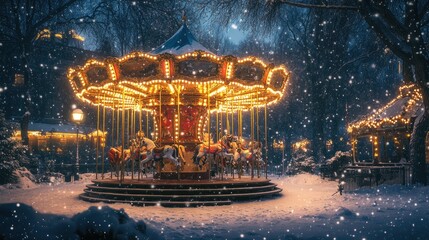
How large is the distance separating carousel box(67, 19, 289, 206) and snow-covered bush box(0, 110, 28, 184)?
4684mm

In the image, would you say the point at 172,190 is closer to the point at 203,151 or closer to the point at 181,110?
the point at 203,151

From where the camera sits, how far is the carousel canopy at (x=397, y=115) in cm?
1933

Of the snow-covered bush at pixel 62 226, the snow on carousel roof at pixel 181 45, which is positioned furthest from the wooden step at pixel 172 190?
the snow-covered bush at pixel 62 226

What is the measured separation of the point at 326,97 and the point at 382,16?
14785mm

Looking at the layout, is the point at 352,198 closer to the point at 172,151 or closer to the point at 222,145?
the point at 222,145

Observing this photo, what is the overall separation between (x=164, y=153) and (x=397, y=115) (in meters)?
12.9

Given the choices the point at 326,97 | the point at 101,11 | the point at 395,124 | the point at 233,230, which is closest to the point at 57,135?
the point at 101,11

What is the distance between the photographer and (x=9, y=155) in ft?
58.2

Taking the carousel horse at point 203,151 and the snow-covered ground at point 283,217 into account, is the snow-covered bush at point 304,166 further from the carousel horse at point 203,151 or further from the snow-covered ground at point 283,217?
the carousel horse at point 203,151

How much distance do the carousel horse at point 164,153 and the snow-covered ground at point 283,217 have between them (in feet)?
9.39

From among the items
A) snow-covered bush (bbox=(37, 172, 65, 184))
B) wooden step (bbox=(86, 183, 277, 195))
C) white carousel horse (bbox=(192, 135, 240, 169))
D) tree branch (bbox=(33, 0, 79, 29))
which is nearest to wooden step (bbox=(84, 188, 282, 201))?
wooden step (bbox=(86, 183, 277, 195))

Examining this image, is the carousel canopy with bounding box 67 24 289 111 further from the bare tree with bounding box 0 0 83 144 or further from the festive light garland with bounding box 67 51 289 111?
the bare tree with bounding box 0 0 83 144

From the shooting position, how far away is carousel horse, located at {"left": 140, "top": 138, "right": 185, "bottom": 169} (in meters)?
13.5

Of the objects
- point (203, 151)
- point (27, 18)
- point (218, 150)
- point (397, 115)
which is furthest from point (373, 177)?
point (27, 18)
